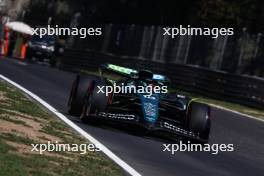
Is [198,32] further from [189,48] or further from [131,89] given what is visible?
[131,89]

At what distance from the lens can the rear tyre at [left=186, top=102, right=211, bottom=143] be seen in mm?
14414

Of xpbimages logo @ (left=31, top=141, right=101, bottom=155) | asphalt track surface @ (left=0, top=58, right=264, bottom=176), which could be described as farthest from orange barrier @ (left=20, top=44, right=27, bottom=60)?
xpbimages logo @ (left=31, top=141, right=101, bottom=155)

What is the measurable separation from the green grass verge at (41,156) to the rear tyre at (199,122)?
208cm

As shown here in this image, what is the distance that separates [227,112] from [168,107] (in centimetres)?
965

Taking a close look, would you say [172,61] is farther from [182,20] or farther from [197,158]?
[197,158]

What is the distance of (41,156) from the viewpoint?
10180mm

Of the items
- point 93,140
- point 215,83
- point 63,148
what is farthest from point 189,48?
point 63,148

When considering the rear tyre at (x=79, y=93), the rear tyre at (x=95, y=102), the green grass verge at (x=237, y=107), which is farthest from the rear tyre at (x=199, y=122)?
the green grass verge at (x=237, y=107)

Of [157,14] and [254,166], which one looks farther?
[157,14]

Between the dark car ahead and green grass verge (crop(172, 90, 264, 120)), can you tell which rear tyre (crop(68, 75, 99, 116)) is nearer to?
green grass verge (crop(172, 90, 264, 120))

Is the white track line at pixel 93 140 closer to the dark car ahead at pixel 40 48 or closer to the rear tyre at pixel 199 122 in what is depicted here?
the rear tyre at pixel 199 122

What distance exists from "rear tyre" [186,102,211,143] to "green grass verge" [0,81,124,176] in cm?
208

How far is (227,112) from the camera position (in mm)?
24125

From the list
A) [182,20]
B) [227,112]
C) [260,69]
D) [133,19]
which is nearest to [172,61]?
[260,69]
